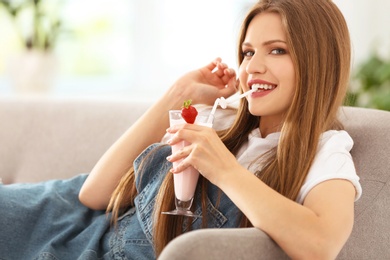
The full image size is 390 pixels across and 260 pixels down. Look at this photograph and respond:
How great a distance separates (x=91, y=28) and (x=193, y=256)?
14.9ft

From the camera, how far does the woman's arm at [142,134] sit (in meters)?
2.15

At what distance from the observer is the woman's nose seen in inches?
74.5

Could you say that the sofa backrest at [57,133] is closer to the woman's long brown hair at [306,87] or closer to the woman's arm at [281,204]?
the woman's long brown hair at [306,87]

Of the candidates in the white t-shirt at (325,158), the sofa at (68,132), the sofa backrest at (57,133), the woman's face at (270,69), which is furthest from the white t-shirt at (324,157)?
the sofa backrest at (57,133)

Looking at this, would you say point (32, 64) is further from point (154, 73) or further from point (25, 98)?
point (25, 98)

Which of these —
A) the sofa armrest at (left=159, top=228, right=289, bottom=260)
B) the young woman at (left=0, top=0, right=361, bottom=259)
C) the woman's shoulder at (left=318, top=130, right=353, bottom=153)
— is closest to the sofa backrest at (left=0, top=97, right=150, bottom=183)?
the young woman at (left=0, top=0, right=361, bottom=259)

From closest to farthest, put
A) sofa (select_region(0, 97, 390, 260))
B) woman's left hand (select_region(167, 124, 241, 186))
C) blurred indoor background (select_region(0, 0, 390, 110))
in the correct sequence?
1. woman's left hand (select_region(167, 124, 241, 186))
2. sofa (select_region(0, 97, 390, 260))
3. blurred indoor background (select_region(0, 0, 390, 110))

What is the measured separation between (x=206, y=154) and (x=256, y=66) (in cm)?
37

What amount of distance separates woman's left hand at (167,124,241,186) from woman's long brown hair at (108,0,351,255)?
0.21 metres

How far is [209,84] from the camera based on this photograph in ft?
7.76

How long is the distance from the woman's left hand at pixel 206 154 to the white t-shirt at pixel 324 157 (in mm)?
200

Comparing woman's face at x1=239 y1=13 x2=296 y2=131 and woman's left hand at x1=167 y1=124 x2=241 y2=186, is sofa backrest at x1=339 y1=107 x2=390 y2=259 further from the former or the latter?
woman's left hand at x1=167 y1=124 x2=241 y2=186

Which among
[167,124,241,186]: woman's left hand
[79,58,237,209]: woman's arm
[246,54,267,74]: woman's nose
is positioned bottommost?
[79,58,237,209]: woman's arm

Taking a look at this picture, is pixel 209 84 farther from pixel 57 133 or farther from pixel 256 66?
pixel 57 133
